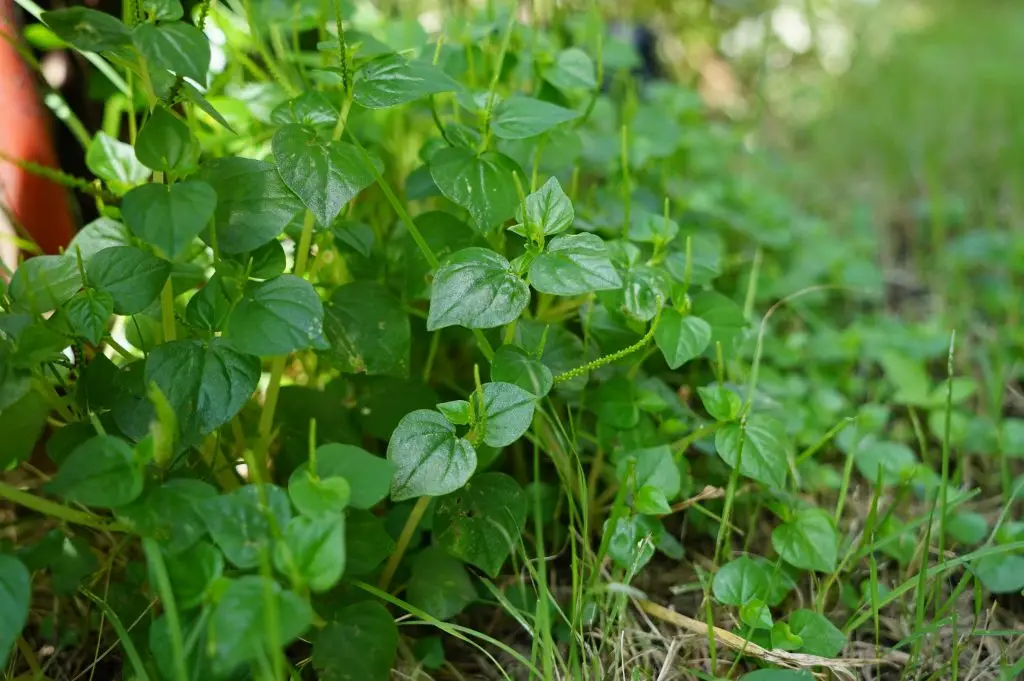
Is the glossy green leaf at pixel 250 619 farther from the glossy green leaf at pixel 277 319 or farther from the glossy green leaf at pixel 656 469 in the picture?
the glossy green leaf at pixel 656 469

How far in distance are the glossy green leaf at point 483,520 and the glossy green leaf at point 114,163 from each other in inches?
19.3

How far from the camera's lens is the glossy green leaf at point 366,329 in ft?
2.54

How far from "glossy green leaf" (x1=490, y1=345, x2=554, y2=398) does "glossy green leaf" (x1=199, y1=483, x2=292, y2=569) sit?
224 millimetres

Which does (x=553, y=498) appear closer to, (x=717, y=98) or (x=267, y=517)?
(x=267, y=517)

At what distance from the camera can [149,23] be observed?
0.63 meters

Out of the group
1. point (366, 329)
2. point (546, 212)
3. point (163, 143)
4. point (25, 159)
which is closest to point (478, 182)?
point (546, 212)

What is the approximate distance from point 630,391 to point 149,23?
0.59 metres

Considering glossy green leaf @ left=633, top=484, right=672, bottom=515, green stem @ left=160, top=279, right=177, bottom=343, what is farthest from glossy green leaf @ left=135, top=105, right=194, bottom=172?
glossy green leaf @ left=633, top=484, right=672, bottom=515

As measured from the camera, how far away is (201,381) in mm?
654

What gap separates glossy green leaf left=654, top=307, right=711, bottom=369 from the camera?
79 centimetres

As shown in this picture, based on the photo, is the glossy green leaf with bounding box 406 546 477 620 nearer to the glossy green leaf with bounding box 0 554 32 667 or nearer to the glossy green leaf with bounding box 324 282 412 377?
the glossy green leaf with bounding box 324 282 412 377

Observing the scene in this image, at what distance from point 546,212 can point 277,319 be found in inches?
10.4

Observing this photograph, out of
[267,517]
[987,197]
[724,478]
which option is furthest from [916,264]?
[267,517]

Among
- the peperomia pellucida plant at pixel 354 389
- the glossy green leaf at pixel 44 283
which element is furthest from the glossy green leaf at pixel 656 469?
the glossy green leaf at pixel 44 283
